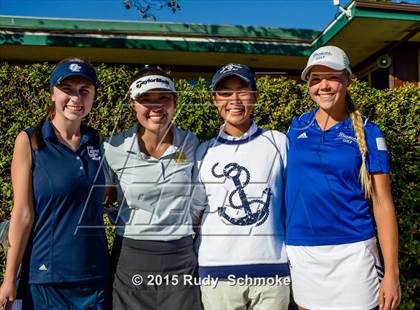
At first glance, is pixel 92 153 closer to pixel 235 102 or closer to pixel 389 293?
pixel 235 102

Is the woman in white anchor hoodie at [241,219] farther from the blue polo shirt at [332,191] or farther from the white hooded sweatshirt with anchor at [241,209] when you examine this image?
the blue polo shirt at [332,191]

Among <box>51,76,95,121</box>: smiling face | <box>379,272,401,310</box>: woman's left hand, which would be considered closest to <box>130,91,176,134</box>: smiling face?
<box>51,76,95,121</box>: smiling face

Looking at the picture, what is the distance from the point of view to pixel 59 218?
2.37 m

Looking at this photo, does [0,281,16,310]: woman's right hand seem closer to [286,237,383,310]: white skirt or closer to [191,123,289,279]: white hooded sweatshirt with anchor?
[191,123,289,279]: white hooded sweatshirt with anchor

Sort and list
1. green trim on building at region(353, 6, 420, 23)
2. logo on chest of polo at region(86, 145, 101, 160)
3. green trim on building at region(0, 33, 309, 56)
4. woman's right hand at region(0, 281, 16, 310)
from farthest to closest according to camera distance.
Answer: green trim on building at region(0, 33, 309, 56) → green trim on building at region(353, 6, 420, 23) → logo on chest of polo at region(86, 145, 101, 160) → woman's right hand at region(0, 281, 16, 310)

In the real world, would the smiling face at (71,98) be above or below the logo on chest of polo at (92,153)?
above

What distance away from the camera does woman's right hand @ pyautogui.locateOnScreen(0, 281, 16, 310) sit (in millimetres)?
2289

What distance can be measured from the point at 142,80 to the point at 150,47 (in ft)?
15.0

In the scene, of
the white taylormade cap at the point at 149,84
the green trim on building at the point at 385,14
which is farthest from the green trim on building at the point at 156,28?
the white taylormade cap at the point at 149,84

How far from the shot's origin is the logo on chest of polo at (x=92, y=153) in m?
2.52

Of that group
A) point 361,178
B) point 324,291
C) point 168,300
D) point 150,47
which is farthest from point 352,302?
point 150,47

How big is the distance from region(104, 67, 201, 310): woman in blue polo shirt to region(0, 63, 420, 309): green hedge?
124cm

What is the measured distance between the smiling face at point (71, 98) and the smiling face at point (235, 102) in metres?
0.74

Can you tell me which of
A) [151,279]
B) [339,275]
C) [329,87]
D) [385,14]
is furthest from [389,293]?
[385,14]
